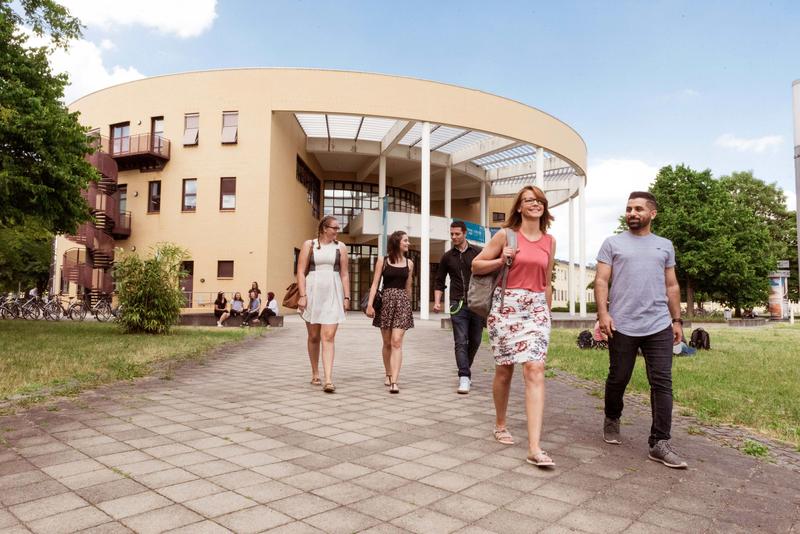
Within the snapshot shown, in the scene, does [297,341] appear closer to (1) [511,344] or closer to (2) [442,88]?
(1) [511,344]

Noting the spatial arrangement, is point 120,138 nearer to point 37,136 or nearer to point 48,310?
point 48,310

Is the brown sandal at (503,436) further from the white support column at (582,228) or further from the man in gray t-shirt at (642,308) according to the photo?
the white support column at (582,228)

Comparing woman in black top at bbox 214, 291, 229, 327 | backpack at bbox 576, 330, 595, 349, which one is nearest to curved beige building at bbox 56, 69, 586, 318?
woman in black top at bbox 214, 291, 229, 327

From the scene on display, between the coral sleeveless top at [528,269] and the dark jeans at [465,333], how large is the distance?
2.38 meters

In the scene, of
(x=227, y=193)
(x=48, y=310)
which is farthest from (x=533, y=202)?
(x=48, y=310)

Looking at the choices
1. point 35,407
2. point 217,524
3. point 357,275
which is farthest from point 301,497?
point 357,275

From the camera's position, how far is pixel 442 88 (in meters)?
25.3

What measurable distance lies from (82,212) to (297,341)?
7.86 m

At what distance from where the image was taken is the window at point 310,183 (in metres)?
29.4

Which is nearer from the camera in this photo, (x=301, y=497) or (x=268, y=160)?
(x=301, y=497)

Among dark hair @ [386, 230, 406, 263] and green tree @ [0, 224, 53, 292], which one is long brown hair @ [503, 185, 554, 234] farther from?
green tree @ [0, 224, 53, 292]

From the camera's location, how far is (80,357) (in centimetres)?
856

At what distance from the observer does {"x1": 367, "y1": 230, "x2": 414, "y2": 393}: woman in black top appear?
6.13 meters

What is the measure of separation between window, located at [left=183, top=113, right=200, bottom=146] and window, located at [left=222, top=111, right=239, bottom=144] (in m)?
1.32
